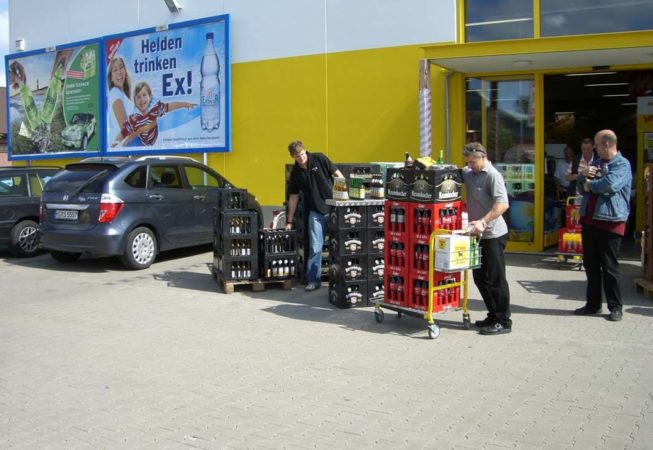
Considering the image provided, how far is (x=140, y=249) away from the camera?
11.1 metres

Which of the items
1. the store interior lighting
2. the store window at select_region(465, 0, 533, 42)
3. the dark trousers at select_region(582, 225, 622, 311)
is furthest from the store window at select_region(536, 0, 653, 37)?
the store interior lighting

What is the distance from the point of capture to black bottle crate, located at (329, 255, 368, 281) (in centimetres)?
806

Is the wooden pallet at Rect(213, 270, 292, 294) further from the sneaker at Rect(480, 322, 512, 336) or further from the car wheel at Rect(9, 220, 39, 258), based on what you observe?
the car wheel at Rect(9, 220, 39, 258)

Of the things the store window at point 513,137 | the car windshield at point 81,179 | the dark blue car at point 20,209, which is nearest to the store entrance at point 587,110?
the store window at point 513,137

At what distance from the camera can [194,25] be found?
1609 cm

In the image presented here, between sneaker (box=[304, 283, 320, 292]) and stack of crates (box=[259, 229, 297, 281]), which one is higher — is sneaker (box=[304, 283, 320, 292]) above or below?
below

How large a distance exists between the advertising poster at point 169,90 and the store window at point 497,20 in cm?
567

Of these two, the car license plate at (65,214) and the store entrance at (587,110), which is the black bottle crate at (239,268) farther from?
the store entrance at (587,110)

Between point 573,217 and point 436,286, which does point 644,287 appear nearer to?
point 573,217

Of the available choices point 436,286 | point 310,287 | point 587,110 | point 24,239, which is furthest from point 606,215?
point 587,110

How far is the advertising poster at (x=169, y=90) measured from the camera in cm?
1576

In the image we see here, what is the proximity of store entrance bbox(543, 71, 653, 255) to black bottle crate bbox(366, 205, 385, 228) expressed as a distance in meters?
4.71

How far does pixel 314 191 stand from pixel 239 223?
1.08 m

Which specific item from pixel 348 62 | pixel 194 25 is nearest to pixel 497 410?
pixel 348 62
